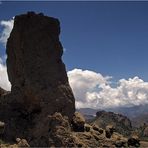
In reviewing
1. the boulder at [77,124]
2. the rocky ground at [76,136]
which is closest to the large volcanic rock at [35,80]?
the rocky ground at [76,136]

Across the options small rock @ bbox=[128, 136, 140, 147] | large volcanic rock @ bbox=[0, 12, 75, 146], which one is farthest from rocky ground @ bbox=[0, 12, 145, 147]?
small rock @ bbox=[128, 136, 140, 147]

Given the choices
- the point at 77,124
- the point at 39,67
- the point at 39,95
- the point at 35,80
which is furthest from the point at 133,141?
the point at 39,67

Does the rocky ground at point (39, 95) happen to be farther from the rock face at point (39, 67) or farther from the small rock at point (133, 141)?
the small rock at point (133, 141)

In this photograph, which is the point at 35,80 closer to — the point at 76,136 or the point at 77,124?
the point at 77,124

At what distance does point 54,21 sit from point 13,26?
23.5 ft

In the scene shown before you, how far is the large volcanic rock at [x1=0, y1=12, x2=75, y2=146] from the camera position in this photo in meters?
60.6

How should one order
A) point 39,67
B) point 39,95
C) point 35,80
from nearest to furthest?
point 39,95 → point 35,80 → point 39,67

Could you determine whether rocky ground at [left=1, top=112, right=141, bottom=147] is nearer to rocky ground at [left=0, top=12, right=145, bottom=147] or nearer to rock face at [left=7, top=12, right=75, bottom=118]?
rocky ground at [left=0, top=12, right=145, bottom=147]

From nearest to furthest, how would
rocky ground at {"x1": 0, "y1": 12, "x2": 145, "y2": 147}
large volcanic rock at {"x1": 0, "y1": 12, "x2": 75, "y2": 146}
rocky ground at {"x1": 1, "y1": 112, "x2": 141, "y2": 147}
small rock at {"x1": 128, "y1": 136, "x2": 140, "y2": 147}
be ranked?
rocky ground at {"x1": 1, "y1": 112, "x2": 141, "y2": 147} < rocky ground at {"x1": 0, "y1": 12, "x2": 145, "y2": 147} < large volcanic rock at {"x1": 0, "y1": 12, "x2": 75, "y2": 146} < small rock at {"x1": 128, "y1": 136, "x2": 140, "y2": 147}

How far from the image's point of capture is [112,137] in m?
68.6

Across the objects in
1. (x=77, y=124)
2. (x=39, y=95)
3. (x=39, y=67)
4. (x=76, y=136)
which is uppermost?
(x=39, y=67)

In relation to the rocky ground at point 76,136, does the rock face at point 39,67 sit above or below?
above

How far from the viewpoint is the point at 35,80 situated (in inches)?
2400

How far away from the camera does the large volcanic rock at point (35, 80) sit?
199 feet
